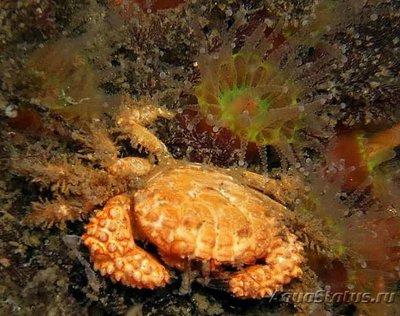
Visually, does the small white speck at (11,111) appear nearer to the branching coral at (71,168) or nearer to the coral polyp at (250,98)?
the branching coral at (71,168)

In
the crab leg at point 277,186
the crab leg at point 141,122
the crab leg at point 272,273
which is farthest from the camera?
the crab leg at point 277,186

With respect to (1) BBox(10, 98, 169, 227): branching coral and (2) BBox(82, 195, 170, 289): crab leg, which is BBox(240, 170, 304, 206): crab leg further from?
(2) BBox(82, 195, 170, 289): crab leg

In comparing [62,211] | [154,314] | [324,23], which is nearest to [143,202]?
[62,211]

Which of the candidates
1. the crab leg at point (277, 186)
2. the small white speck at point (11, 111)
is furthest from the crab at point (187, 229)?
the small white speck at point (11, 111)

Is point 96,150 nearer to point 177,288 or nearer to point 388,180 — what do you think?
point 177,288

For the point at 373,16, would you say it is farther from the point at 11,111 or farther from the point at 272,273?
the point at 11,111

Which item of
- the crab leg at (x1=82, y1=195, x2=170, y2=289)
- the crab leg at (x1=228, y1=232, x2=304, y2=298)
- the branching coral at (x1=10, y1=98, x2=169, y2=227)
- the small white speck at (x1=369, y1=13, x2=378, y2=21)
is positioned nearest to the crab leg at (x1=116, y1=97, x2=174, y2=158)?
the branching coral at (x1=10, y1=98, x2=169, y2=227)
